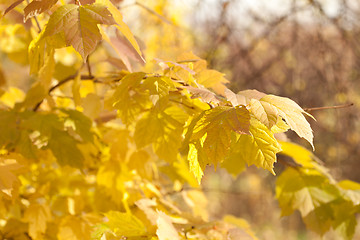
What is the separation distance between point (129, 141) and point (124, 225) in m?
0.46

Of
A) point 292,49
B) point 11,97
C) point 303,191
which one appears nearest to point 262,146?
point 303,191

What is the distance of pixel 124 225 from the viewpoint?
103cm

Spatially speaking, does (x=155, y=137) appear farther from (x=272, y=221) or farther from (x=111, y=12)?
(x=272, y=221)

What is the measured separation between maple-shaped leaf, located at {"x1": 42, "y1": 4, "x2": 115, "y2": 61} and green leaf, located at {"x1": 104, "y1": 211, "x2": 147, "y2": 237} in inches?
19.5

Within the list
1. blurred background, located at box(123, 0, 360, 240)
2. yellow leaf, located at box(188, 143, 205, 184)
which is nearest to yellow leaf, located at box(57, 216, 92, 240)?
yellow leaf, located at box(188, 143, 205, 184)

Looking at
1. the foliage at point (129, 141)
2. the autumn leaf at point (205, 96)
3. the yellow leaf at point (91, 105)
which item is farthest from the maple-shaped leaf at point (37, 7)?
the yellow leaf at point (91, 105)

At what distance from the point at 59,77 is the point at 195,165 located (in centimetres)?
97

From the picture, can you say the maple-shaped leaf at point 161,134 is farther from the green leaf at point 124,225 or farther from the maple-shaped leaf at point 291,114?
the maple-shaped leaf at point 291,114

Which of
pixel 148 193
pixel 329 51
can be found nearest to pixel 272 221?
pixel 329 51

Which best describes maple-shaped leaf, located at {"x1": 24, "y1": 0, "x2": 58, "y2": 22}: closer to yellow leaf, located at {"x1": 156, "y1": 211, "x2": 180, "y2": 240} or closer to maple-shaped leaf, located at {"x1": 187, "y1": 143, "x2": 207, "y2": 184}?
maple-shaped leaf, located at {"x1": 187, "y1": 143, "x2": 207, "y2": 184}

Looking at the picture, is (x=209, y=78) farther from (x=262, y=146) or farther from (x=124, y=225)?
(x=124, y=225)

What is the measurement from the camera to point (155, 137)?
1146mm

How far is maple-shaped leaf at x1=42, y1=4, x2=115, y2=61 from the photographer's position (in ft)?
2.65

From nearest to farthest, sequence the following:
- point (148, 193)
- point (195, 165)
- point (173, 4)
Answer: point (195, 165)
point (148, 193)
point (173, 4)
